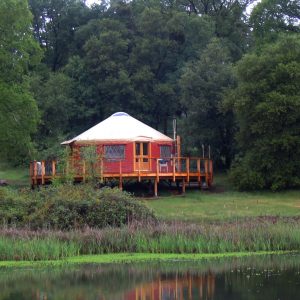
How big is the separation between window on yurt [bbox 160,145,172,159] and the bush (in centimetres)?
1280

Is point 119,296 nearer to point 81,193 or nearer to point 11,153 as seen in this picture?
point 81,193

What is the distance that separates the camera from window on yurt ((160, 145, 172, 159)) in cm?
3595

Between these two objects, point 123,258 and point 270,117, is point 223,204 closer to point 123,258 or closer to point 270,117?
point 270,117

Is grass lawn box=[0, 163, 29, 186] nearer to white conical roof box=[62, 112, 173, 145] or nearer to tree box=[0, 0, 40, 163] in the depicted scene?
tree box=[0, 0, 40, 163]

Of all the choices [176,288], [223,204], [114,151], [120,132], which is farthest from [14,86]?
[176,288]

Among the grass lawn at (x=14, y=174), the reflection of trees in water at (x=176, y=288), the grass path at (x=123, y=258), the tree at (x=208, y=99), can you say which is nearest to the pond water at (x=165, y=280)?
the reflection of trees in water at (x=176, y=288)

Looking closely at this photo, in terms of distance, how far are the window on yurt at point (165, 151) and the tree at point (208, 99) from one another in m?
2.08

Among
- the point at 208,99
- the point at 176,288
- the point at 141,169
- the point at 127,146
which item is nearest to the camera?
the point at 176,288

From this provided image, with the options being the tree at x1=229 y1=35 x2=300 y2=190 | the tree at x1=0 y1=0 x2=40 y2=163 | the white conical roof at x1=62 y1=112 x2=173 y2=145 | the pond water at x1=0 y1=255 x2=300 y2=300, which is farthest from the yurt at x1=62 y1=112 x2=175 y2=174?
the pond water at x1=0 y1=255 x2=300 y2=300

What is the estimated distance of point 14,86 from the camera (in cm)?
3450

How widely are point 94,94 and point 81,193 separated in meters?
23.0

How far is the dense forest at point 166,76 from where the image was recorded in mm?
33281

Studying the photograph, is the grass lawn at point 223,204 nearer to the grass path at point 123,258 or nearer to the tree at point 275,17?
the grass path at point 123,258

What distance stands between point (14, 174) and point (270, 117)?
660 inches
